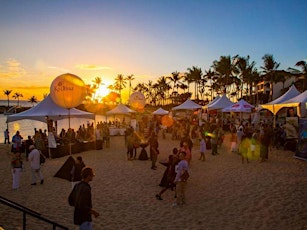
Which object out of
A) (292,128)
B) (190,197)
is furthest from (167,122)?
(190,197)

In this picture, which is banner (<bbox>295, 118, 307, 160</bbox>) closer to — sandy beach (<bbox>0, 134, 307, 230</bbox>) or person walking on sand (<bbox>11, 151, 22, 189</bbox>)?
sandy beach (<bbox>0, 134, 307, 230</bbox>)

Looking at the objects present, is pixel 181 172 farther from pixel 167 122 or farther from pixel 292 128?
pixel 167 122

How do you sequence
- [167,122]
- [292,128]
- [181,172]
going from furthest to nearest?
[167,122], [292,128], [181,172]

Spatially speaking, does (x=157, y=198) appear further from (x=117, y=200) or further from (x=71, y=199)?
(x=71, y=199)

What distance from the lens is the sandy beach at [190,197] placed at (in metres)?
6.48

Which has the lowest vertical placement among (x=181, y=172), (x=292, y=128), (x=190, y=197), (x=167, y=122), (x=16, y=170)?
(x=190, y=197)

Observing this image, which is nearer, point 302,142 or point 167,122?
point 302,142

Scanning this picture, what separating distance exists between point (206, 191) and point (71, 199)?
570cm

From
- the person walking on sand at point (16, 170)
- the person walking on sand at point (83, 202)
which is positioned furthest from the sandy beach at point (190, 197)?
the person walking on sand at point (83, 202)

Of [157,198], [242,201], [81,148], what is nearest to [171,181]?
[157,198]

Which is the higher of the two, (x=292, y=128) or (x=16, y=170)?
(x=292, y=128)

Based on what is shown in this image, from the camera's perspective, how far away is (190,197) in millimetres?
8289

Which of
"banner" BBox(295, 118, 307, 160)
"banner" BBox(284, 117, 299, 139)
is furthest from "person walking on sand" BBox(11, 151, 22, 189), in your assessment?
"banner" BBox(284, 117, 299, 139)

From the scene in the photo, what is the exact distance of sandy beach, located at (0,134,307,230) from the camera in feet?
21.3
